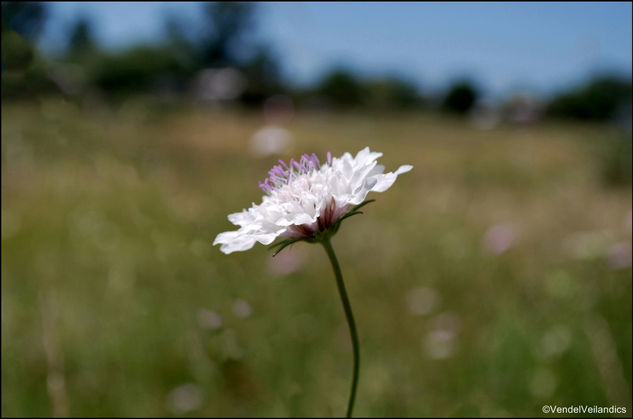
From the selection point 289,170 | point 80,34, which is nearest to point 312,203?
point 289,170

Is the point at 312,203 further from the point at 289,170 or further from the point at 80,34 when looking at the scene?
the point at 80,34

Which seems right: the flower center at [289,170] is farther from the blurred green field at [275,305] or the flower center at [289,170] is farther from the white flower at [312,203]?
the blurred green field at [275,305]

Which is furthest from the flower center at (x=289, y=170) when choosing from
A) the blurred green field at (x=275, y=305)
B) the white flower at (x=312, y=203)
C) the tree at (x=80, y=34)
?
the tree at (x=80, y=34)

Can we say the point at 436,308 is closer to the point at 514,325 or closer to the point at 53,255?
the point at 514,325

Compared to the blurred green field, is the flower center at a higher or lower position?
higher

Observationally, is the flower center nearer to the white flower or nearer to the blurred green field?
the white flower

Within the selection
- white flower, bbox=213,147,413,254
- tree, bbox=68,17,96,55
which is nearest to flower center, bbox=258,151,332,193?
white flower, bbox=213,147,413,254

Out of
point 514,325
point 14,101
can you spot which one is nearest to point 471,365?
point 514,325
